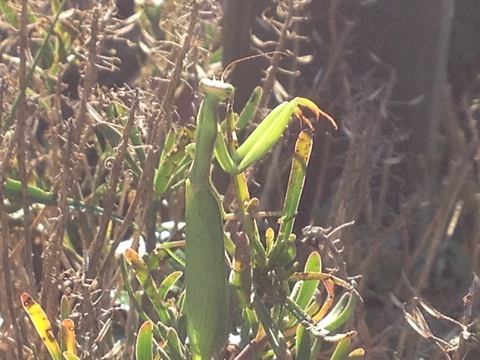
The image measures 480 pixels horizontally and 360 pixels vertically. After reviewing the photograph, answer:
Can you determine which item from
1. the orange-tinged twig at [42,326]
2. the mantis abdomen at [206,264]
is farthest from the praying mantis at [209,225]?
the orange-tinged twig at [42,326]

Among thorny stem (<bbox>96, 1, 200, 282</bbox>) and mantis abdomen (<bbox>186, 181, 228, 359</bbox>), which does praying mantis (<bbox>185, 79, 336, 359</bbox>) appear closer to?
mantis abdomen (<bbox>186, 181, 228, 359</bbox>)

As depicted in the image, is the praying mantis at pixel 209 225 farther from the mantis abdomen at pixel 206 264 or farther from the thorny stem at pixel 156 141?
the thorny stem at pixel 156 141

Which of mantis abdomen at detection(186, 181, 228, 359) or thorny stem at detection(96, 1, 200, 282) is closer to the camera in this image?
mantis abdomen at detection(186, 181, 228, 359)

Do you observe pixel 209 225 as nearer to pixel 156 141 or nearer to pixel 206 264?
pixel 206 264

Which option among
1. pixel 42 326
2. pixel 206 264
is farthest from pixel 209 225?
pixel 42 326

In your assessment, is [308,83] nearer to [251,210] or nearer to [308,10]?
[308,10]

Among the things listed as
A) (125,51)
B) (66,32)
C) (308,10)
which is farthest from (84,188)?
(125,51)

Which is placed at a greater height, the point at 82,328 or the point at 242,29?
the point at 242,29

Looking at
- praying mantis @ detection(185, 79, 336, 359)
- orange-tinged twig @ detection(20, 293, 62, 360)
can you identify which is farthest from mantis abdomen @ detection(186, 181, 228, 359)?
orange-tinged twig @ detection(20, 293, 62, 360)
